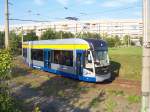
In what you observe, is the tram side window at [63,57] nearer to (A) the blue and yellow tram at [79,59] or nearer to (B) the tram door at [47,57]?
(A) the blue and yellow tram at [79,59]

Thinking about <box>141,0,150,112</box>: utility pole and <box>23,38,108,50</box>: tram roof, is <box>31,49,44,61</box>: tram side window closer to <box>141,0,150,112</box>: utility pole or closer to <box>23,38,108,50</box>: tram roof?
<box>23,38,108,50</box>: tram roof

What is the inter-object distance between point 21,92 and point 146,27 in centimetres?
1558

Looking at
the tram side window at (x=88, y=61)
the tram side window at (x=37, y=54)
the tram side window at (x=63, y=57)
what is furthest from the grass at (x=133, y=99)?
the tram side window at (x=37, y=54)

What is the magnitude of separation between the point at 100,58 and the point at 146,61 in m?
17.0

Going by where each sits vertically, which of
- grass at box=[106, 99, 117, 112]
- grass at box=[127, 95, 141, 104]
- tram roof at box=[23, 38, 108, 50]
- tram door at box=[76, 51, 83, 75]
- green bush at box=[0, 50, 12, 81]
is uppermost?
tram roof at box=[23, 38, 108, 50]

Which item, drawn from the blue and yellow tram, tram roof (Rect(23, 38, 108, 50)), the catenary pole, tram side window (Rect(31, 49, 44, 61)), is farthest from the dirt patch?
the catenary pole

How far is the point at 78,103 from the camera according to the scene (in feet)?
54.9

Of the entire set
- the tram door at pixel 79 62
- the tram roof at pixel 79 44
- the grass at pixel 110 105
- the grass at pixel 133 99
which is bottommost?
the grass at pixel 110 105

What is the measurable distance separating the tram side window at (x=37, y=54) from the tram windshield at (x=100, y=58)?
329 inches

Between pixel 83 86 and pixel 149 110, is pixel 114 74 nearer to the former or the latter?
pixel 83 86

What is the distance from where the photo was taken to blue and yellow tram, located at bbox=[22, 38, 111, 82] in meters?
21.8

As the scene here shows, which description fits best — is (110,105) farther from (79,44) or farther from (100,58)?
(79,44)

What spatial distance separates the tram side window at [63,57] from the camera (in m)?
24.0

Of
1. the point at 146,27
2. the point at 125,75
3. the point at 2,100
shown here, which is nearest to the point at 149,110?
the point at 146,27
